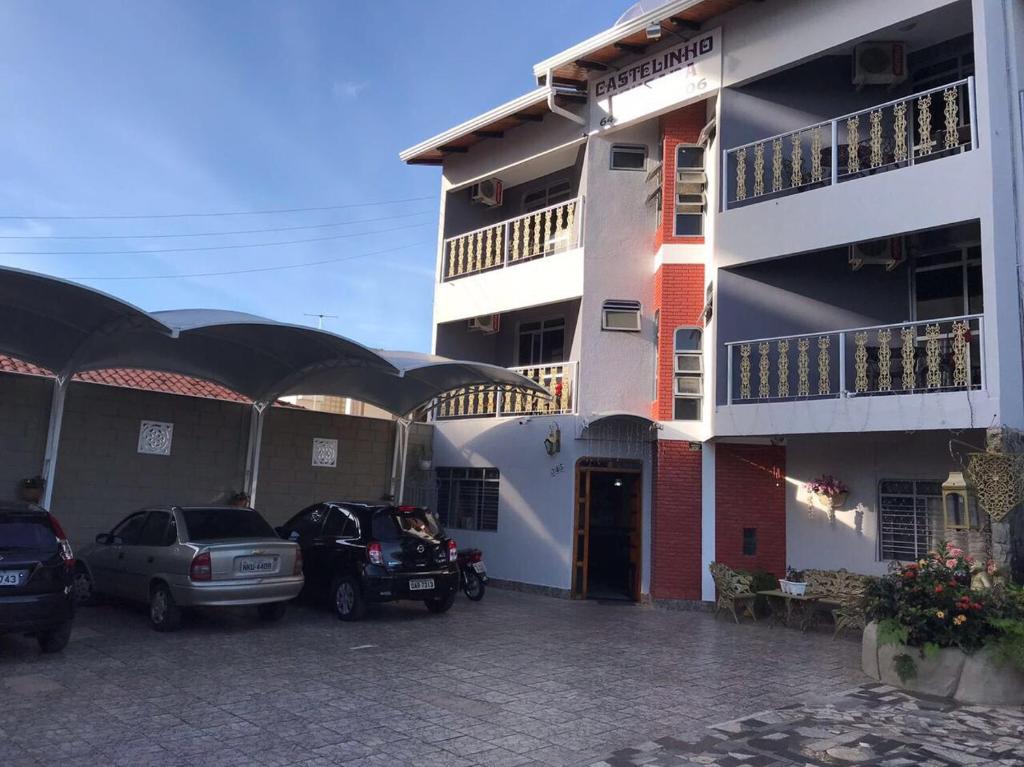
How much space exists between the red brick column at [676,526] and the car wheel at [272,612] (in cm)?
595

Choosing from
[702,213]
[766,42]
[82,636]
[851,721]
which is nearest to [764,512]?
[702,213]

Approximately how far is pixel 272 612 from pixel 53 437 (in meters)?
4.17

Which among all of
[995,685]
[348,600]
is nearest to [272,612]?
[348,600]

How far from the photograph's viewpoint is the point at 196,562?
9.18 metres

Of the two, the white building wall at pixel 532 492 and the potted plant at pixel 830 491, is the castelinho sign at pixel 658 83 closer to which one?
the white building wall at pixel 532 492

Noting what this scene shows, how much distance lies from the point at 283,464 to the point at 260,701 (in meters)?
8.19

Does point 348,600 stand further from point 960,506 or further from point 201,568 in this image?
point 960,506

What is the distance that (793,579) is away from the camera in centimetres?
1193

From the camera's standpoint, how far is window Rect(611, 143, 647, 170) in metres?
15.0

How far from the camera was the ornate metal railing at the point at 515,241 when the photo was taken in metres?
15.3

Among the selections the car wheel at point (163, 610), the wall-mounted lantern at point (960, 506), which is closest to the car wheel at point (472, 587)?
the car wheel at point (163, 610)

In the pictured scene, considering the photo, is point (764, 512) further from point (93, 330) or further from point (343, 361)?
point (93, 330)

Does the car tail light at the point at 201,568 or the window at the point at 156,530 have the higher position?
the window at the point at 156,530

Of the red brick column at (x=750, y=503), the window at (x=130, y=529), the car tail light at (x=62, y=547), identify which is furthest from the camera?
the red brick column at (x=750, y=503)
